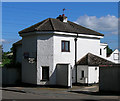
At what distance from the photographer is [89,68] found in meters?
23.9

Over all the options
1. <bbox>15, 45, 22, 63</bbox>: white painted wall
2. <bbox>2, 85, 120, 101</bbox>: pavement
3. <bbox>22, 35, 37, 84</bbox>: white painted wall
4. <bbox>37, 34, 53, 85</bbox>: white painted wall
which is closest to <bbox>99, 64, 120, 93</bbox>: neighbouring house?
<bbox>2, 85, 120, 101</bbox>: pavement

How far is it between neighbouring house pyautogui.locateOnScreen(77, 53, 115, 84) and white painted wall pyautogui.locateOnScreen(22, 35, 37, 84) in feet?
15.6

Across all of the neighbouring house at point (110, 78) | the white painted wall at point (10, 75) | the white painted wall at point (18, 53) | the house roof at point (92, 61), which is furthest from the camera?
the white painted wall at point (18, 53)

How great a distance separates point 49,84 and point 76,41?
18.0 feet

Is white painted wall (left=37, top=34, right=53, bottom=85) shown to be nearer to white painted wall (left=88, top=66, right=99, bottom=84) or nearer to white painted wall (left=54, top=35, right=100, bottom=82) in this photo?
white painted wall (left=54, top=35, right=100, bottom=82)

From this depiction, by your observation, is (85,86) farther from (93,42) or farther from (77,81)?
(93,42)

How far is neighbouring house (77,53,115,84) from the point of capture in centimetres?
2386

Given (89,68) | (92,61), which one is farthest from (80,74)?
(92,61)

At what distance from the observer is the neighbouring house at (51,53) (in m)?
23.0

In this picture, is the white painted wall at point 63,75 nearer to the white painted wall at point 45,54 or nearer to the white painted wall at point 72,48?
the white painted wall at point 45,54

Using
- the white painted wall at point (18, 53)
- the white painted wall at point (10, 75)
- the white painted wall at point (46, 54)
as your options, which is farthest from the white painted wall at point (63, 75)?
the white painted wall at point (18, 53)

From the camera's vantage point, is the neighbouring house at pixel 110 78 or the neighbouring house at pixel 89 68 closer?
the neighbouring house at pixel 110 78

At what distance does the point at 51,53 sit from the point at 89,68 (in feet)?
14.0

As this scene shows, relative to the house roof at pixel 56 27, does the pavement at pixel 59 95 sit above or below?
below
